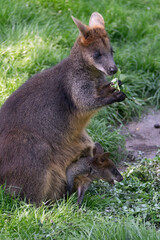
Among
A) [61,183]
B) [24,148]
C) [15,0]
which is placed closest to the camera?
[24,148]

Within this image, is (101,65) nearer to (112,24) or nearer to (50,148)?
(50,148)

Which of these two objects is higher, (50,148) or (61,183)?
(50,148)

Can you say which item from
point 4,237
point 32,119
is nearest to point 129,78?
point 32,119

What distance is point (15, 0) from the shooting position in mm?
9430

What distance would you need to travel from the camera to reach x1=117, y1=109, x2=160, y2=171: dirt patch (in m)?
7.82

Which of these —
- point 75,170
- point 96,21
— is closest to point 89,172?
point 75,170

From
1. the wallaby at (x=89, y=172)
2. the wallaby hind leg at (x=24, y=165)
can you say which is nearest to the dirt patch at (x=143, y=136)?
the wallaby at (x=89, y=172)

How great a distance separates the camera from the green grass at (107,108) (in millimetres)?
4809

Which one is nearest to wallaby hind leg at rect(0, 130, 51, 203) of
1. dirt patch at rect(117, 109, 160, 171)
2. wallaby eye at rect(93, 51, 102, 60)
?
wallaby eye at rect(93, 51, 102, 60)

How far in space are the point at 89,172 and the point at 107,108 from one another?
237 centimetres

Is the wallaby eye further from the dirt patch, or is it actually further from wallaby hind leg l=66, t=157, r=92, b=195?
the dirt patch

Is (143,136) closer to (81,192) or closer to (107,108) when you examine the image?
(107,108)

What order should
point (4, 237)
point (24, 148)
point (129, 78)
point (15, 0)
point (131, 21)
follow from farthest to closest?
point (131, 21)
point (15, 0)
point (129, 78)
point (24, 148)
point (4, 237)

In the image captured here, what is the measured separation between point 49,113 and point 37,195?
1.07 meters
